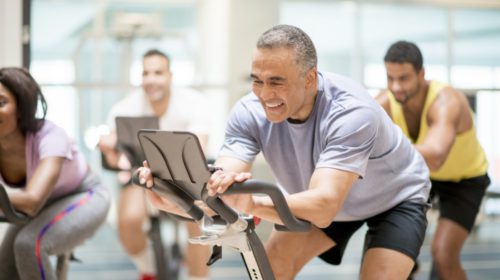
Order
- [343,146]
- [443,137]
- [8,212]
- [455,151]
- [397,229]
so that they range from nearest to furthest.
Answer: [343,146]
[397,229]
[8,212]
[443,137]
[455,151]

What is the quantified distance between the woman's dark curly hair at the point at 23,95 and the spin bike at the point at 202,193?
3.68 ft

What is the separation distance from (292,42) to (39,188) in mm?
1270

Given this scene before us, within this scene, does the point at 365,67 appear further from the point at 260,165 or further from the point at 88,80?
the point at 88,80

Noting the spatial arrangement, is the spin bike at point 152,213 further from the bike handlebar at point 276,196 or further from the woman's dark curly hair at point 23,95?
the bike handlebar at point 276,196

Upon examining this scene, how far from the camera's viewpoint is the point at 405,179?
2637 millimetres

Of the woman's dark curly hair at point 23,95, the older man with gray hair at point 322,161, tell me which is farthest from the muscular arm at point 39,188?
the older man with gray hair at point 322,161

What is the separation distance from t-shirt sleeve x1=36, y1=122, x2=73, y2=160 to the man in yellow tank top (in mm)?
1462

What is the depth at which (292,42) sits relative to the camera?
2.34 metres

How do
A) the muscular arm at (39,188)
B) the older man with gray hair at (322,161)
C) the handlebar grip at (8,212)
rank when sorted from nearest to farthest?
1. the older man with gray hair at (322,161)
2. the handlebar grip at (8,212)
3. the muscular arm at (39,188)

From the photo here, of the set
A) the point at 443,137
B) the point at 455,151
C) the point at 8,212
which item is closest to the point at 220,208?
the point at 8,212

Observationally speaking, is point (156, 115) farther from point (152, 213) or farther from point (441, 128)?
point (441, 128)

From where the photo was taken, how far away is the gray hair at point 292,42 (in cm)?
233

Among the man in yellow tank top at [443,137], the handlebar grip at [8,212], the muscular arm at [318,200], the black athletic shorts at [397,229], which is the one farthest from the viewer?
the man in yellow tank top at [443,137]

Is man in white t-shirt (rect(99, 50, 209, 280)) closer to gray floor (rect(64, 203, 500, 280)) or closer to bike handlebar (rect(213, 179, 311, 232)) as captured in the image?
gray floor (rect(64, 203, 500, 280))
